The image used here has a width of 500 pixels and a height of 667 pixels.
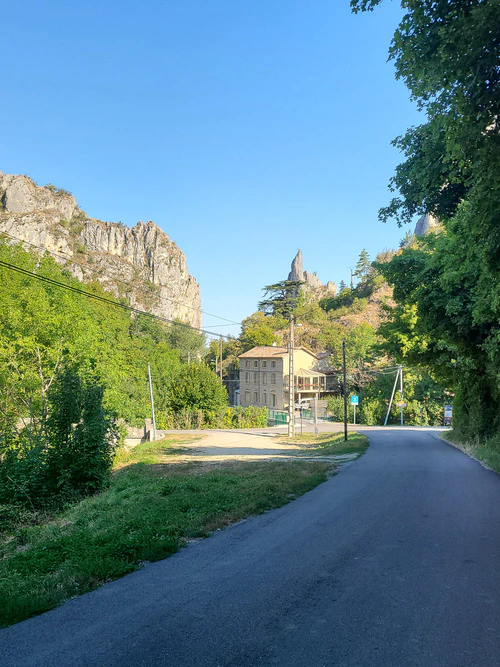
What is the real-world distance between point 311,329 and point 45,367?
72219 mm

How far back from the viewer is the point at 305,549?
5.94m

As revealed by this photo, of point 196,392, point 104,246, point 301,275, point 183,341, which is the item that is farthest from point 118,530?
point 301,275

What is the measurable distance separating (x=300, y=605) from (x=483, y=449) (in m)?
16.8

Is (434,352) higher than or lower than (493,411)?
higher

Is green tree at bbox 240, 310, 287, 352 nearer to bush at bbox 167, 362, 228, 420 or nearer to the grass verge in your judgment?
bush at bbox 167, 362, 228, 420

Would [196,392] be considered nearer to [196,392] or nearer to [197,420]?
[196,392]

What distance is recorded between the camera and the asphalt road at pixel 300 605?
3.42 meters

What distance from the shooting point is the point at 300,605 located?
424cm

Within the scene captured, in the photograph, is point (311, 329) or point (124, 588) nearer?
point (124, 588)

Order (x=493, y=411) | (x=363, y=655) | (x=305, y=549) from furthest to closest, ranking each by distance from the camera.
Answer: (x=493, y=411)
(x=305, y=549)
(x=363, y=655)

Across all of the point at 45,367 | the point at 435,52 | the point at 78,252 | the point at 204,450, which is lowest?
the point at 204,450

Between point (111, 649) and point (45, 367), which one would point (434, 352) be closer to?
point (45, 367)

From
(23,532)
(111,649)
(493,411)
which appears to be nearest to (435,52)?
(111,649)

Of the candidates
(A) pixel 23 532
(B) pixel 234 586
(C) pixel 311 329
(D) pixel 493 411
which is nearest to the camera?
(B) pixel 234 586
